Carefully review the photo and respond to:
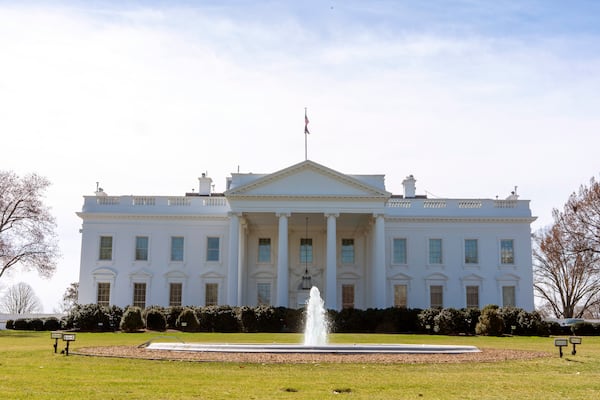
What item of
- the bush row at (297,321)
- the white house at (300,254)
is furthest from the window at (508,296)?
the bush row at (297,321)

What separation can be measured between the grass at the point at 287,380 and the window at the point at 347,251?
30576mm

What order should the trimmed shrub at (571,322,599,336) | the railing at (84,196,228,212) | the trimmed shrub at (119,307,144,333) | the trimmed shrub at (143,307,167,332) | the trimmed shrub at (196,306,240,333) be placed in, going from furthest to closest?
the railing at (84,196,228,212), the trimmed shrub at (196,306,240,333), the trimmed shrub at (571,322,599,336), the trimmed shrub at (143,307,167,332), the trimmed shrub at (119,307,144,333)

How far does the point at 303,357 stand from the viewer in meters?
20.3

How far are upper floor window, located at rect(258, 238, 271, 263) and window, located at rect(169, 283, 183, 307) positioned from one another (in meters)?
5.62

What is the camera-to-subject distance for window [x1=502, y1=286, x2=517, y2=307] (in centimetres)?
4903

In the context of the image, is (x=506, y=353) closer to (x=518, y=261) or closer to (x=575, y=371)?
(x=575, y=371)

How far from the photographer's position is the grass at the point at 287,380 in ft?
42.8

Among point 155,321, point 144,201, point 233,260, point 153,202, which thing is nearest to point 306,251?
point 233,260

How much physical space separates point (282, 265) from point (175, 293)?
8.36m

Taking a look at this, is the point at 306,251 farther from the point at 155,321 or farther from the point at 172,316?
the point at 155,321

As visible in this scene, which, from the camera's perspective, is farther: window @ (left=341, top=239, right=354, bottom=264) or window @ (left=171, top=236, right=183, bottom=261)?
window @ (left=341, top=239, right=354, bottom=264)

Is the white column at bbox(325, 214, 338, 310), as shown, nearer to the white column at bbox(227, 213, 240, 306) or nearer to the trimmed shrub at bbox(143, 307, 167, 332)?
the white column at bbox(227, 213, 240, 306)

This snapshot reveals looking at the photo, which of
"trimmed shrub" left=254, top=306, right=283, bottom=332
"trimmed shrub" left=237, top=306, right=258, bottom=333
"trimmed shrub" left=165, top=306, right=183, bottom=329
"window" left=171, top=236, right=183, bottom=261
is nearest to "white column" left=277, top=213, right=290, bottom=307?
"trimmed shrub" left=254, top=306, right=283, bottom=332

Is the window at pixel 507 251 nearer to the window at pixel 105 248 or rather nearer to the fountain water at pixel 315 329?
the fountain water at pixel 315 329
